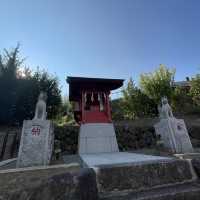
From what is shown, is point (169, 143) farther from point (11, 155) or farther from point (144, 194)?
point (11, 155)

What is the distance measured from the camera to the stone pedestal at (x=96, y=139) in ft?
22.7

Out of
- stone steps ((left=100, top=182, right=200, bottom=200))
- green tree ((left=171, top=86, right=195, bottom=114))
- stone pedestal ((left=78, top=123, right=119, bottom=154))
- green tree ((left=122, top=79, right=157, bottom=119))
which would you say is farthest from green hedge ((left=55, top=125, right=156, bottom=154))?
green tree ((left=171, top=86, right=195, bottom=114))

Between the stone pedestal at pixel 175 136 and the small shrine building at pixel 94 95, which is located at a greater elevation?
the small shrine building at pixel 94 95

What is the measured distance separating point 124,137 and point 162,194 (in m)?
6.28

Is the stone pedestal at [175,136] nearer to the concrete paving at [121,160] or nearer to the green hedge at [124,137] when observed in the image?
the green hedge at [124,137]

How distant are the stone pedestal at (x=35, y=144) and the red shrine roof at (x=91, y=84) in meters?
3.08

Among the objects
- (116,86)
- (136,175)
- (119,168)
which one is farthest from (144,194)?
(116,86)

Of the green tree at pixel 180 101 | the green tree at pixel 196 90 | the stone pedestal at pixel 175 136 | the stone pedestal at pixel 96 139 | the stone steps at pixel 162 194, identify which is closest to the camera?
the stone steps at pixel 162 194

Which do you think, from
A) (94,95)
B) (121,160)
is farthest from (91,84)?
(121,160)

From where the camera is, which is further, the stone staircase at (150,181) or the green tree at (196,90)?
the green tree at (196,90)

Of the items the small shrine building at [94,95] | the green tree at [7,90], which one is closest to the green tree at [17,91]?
the green tree at [7,90]

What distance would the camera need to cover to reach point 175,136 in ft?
21.3

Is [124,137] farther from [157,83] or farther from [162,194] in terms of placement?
[157,83]

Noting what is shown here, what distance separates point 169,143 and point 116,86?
13.4 ft
